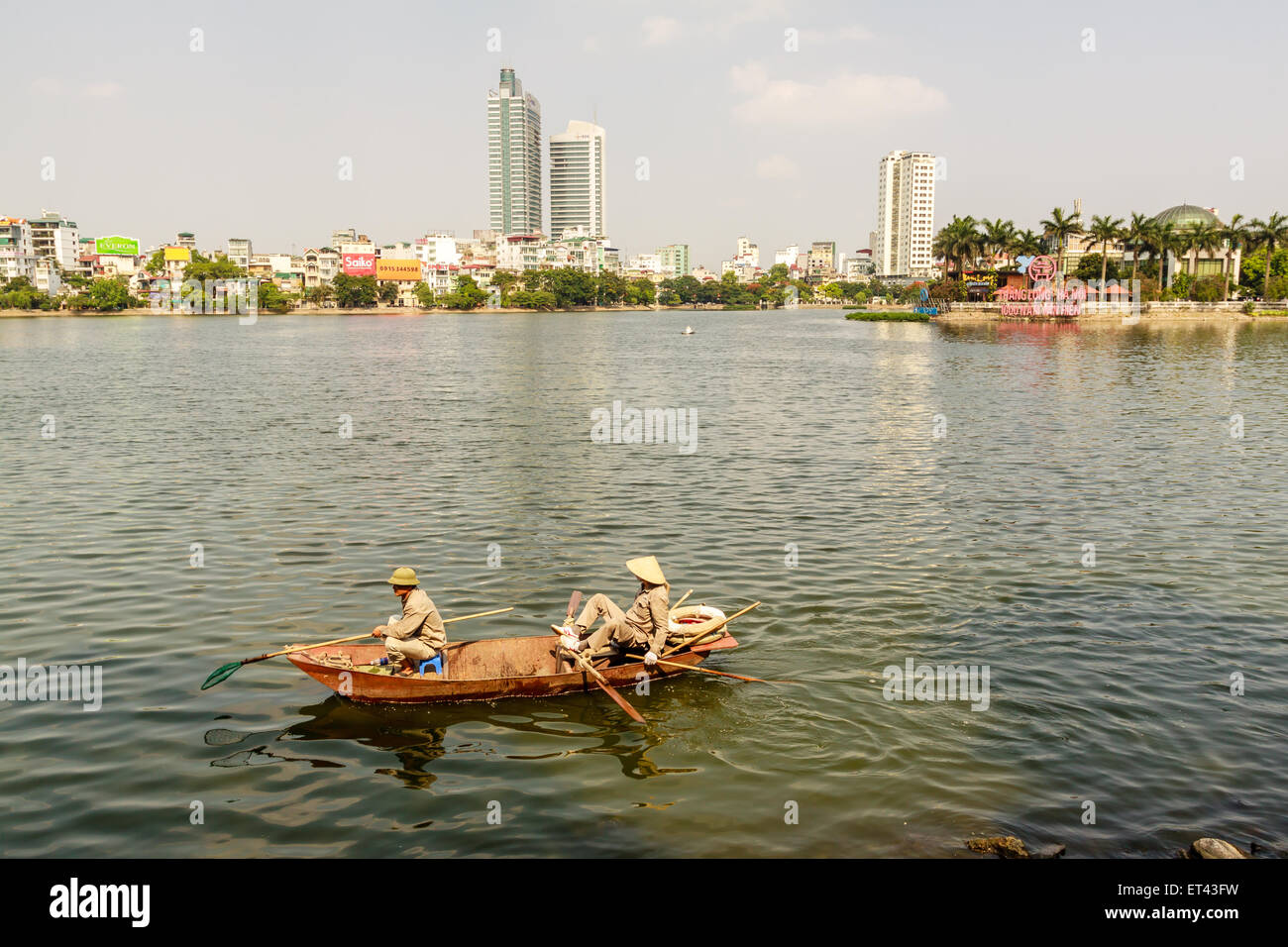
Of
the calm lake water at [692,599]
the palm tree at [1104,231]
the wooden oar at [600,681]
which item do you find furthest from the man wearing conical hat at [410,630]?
the palm tree at [1104,231]

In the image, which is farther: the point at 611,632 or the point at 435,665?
the point at 611,632

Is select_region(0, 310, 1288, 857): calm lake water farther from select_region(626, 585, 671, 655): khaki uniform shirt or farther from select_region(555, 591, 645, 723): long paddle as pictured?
select_region(626, 585, 671, 655): khaki uniform shirt

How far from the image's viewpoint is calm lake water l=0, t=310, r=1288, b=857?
416 inches

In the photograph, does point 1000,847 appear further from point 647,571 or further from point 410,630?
point 410,630

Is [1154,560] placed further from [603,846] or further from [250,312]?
[250,312]

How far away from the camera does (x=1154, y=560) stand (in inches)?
781

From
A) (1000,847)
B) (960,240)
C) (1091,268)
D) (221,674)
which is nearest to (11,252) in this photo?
(960,240)

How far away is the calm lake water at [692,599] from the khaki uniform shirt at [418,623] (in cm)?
108

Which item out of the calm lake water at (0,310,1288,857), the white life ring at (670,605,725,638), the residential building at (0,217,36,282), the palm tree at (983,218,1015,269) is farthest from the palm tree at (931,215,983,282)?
the residential building at (0,217,36,282)

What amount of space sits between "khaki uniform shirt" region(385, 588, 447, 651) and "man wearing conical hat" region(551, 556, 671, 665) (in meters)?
1.77

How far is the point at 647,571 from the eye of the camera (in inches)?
546

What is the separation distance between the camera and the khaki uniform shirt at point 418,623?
42.5ft

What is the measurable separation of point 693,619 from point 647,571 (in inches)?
63.9

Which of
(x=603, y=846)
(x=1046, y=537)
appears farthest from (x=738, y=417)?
(x=603, y=846)
